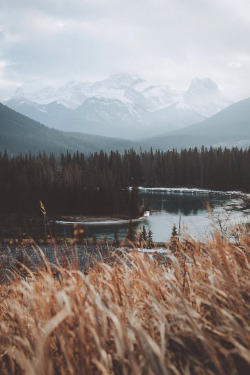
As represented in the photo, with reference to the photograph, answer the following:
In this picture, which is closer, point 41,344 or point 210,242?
point 41,344

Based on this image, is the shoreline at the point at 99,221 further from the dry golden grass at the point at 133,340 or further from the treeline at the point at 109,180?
the dry golden grass at the point at 133,340

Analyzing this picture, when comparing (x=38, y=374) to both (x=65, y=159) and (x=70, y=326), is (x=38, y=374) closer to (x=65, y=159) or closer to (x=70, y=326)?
(x=70, y=326)

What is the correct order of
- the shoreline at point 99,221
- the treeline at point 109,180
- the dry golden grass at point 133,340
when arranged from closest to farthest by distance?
the dry golden grass at point 133,340 → the shoreline at point 99,221 → the treeline at point 109,180

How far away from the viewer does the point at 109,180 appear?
71188 mm

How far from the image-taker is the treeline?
67312 millimetres

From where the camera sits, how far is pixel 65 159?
462 feet

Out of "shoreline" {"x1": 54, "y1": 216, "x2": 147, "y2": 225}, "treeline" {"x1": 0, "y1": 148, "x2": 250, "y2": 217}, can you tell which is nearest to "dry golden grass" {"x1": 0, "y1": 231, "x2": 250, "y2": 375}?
"shoreline" {"x1": 54, "y1": 216, "x2": 147, "y2": 225}

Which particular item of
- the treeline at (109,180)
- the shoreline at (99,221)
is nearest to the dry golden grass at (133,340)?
the shoreline at (99,221)

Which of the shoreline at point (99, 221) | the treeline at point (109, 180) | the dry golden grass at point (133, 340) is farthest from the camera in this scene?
the treeline at point (109, 180)

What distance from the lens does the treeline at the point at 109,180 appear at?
221 feet

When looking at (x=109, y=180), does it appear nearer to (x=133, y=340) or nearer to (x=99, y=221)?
(x=99, y=221)

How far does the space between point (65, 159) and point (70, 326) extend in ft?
470

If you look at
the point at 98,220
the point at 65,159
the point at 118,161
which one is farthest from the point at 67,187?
the point at 65,159

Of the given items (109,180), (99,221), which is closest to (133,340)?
(99,221)
